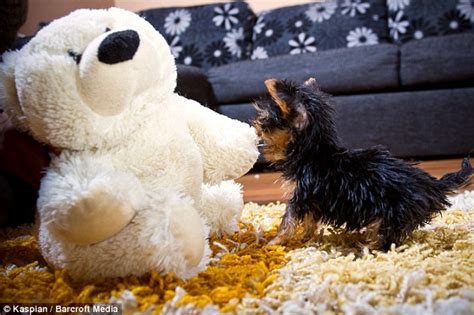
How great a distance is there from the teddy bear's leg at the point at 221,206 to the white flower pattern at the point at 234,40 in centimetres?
214

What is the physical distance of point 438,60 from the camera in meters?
2.25

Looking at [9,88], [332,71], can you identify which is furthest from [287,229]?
[332,71]

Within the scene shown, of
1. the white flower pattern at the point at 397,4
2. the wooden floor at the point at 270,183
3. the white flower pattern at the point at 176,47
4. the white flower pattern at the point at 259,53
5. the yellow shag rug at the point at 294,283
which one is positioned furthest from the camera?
the white flower pattern at the point at 176,47

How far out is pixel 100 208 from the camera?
0.69 meters

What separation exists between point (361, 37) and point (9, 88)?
2428 mm

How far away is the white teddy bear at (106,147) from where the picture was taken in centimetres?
72

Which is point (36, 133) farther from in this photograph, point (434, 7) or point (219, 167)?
point (434, 7)

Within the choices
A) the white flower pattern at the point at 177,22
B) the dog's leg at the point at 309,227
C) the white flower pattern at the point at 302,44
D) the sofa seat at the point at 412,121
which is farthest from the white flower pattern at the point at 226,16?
the dog's leg at the point at 309,227

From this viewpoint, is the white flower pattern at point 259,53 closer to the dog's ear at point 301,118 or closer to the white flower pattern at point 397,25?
the white flower pattern at point 397,25

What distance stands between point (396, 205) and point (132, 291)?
536mm

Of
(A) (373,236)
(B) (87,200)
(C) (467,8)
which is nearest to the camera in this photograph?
(B) (87,200)

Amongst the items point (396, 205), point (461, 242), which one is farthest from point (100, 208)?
Answer: point (461, 242)

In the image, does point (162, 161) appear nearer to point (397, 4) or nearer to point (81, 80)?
point (81, 80)

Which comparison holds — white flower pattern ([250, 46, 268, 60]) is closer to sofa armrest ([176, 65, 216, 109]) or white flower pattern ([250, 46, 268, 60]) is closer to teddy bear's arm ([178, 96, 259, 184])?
sofa armrest ([176, 65, 216, 109])
